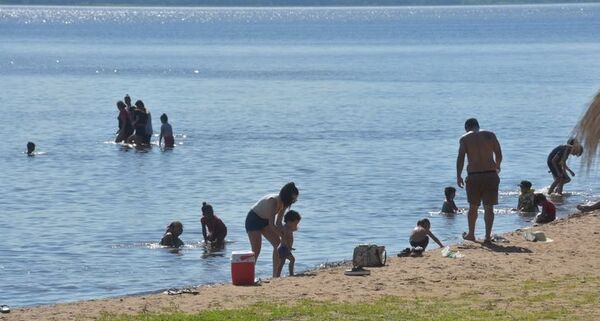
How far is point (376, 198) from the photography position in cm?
3152

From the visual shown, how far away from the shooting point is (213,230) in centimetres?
2408

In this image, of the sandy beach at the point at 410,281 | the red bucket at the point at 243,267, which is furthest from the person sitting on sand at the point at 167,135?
the red bucket at the point at 243,267

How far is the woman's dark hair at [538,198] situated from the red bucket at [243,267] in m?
9.05

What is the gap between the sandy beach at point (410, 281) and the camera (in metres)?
16.0

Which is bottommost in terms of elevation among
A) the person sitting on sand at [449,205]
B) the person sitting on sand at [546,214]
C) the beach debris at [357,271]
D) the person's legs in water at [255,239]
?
the person sitting on sand at [449,205]

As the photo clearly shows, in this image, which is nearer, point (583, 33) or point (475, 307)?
point (475, 307)

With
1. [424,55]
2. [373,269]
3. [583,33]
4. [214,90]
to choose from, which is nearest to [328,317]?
[373,269]

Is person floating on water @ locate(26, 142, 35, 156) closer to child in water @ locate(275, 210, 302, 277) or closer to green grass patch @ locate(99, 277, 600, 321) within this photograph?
child in water @ locate(275, 210, 302, 277)

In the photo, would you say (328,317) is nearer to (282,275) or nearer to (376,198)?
(282,275)

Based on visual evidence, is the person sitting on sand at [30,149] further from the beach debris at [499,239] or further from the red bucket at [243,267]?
the red bucket at [243,267]

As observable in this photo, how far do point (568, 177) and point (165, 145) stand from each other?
48.3 feet

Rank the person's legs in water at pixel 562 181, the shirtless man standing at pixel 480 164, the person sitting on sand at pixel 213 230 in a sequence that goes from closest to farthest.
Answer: the shirtless man standing at pixel 480 164
the person sitting on sand at pixel 213 230
the person's legs in water at pixel 562 181

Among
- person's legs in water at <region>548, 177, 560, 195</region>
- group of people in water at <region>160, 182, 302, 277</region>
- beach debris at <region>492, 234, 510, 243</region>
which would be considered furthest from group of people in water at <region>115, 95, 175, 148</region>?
group of people in water at <region>160, 182, 302, 277</region>

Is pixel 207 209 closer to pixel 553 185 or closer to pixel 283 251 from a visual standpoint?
pixel 283 251
